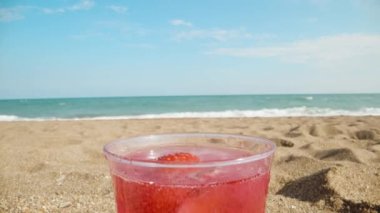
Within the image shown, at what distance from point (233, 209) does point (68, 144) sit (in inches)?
163

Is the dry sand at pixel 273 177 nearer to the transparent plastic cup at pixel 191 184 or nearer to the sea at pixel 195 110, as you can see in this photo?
the transparent plastic cup at pixel 191 184

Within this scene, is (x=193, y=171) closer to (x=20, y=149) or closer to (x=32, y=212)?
(x=32, y=212)

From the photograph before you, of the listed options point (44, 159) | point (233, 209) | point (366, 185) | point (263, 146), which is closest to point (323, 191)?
point (366, 185)

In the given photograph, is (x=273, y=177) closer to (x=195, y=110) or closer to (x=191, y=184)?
(x=191, y=184)

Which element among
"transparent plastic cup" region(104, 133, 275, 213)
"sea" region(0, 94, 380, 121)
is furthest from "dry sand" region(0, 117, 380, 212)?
"sea" region(0, 94, 380, 121)

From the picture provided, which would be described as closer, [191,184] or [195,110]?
[191,184]

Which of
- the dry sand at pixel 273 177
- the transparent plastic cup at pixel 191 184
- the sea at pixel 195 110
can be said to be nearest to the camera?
the transparent plastic cup at pixel 191 184

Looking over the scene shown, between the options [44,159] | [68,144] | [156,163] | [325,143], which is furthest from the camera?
[68,144]

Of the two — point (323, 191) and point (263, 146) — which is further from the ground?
point (263, 146)

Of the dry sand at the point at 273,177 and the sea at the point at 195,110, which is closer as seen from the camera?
the dry sand at the point at 273,177

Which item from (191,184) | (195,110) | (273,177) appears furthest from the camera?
(195,110)

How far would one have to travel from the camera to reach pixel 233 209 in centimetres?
79

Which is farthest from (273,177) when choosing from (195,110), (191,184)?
(195,110)

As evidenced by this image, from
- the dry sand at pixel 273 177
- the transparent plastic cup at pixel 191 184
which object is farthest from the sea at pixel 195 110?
the transparent plastic cup at pixel 191 184
